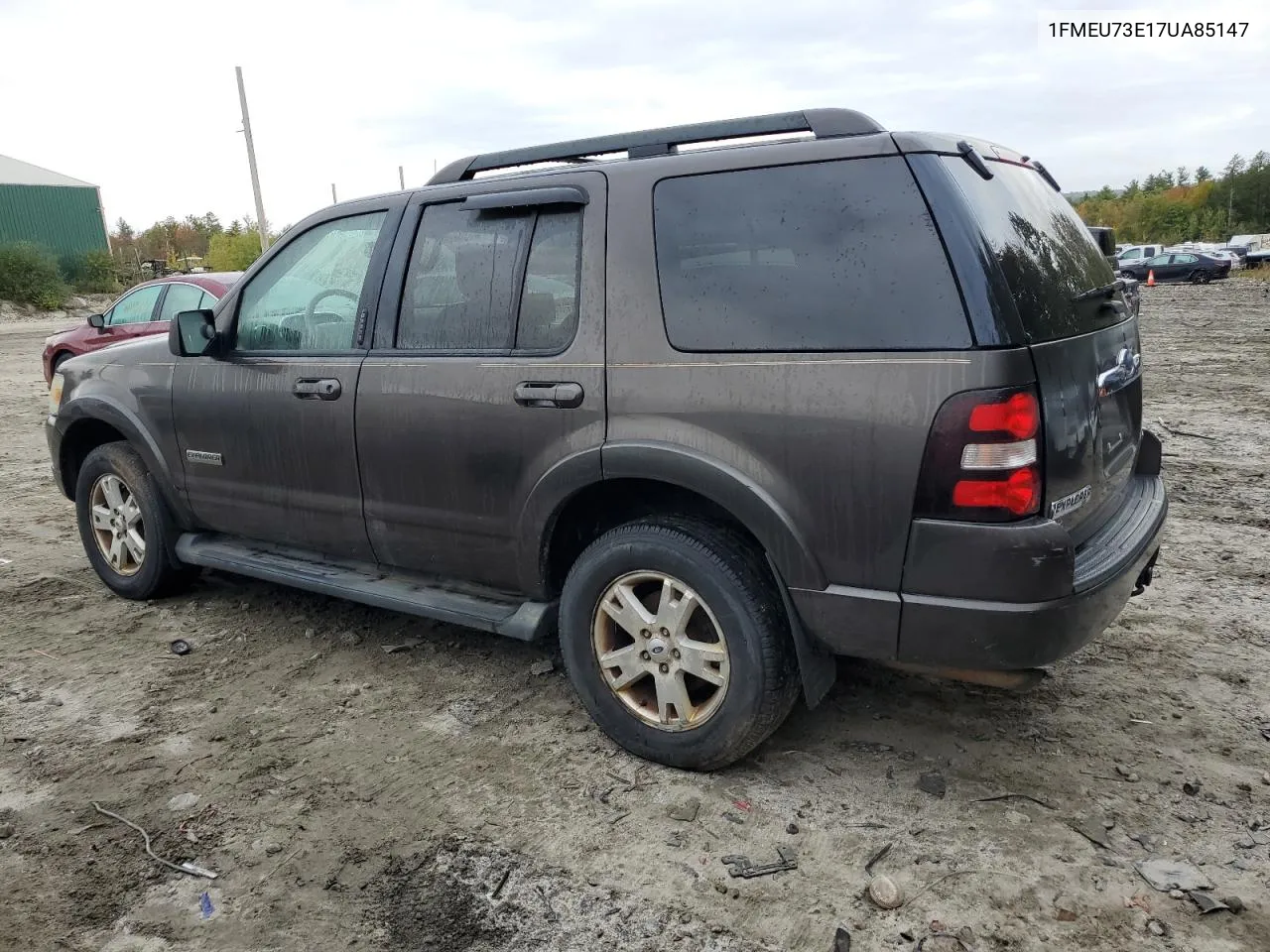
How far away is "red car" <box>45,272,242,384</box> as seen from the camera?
33.6 feet

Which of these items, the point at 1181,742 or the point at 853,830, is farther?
the point at 1181,742

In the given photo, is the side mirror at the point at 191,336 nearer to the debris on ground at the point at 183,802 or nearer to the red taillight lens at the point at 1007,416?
the debris on ground at the point at 183,802

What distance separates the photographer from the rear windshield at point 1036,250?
2.56 meters

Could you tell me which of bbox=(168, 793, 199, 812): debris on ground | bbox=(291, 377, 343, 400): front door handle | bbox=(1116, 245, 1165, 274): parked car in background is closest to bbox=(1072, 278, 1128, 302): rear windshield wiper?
bbox=(291, 377, 343, 400): front door handle

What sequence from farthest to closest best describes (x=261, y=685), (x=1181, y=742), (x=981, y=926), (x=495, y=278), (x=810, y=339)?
(x=261, y=685) → (x=495, y=278) → (x=1181, y=742) → (x=810, y=339) → (x=981, y=926)

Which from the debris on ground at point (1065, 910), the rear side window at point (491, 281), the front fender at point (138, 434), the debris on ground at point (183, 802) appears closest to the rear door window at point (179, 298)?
the front fender at point (138, 434)

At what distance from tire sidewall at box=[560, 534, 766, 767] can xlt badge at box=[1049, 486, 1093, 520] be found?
0.89m

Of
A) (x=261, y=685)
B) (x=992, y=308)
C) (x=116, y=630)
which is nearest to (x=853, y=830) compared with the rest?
(x=992, y=308)

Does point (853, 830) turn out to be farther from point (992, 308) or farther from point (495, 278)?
point (495, 278)

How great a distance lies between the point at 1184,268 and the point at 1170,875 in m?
38.4

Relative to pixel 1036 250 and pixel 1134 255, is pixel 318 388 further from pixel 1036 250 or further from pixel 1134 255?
pixel 1134 255

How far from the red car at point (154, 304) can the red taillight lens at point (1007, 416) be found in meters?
9.35

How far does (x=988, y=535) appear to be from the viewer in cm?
246

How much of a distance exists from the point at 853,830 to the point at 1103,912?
66cm
